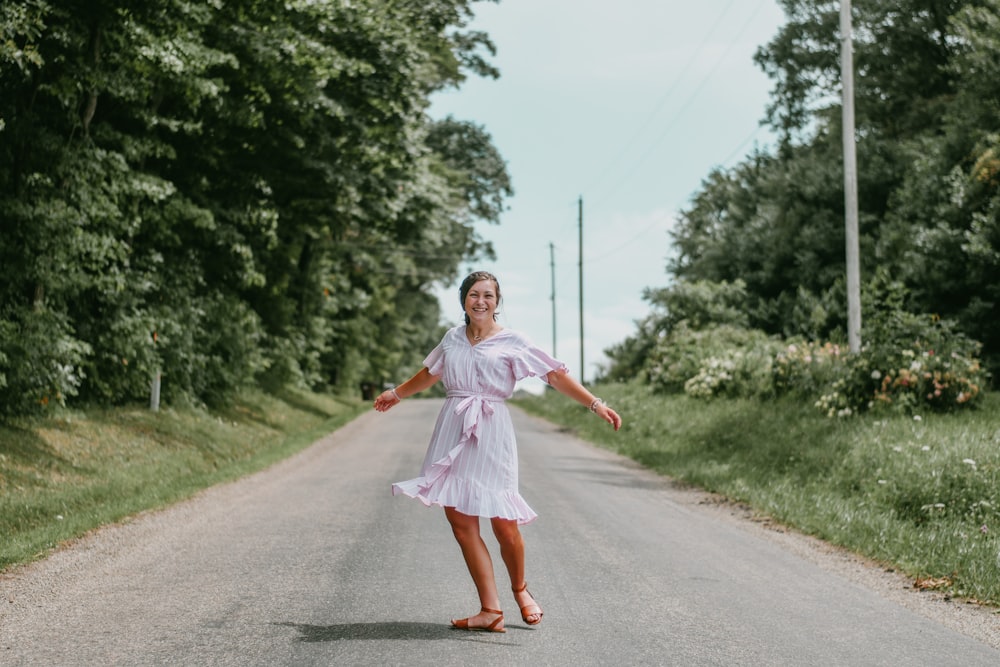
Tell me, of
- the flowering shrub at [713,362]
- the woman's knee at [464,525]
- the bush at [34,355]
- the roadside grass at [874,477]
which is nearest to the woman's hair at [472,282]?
the woman's knee at [464,525]

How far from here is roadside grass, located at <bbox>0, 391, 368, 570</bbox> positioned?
36.8ft

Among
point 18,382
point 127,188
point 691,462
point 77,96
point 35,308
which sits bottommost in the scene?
point 691,462

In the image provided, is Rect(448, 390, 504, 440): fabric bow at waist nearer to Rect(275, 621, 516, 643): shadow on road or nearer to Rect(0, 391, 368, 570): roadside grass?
Rect(275, 621, 516, 643): shadow on road

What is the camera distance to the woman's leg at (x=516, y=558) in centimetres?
646

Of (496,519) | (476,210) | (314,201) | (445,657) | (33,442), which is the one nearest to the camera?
(445,657)

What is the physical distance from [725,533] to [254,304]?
793 inches

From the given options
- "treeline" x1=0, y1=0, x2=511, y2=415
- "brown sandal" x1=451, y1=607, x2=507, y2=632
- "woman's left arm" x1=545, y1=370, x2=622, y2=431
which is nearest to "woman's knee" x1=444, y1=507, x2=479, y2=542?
"brown sandal" x1=451, y1=607, x2=507, y2=632

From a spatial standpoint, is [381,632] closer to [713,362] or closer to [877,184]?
[713,362]

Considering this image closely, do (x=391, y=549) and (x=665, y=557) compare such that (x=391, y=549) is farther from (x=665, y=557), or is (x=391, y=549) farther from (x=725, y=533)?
(x=725, y=533)

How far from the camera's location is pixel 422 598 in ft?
23.8

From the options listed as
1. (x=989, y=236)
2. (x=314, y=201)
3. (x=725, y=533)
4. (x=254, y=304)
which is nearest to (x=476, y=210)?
(x=254, y=304)

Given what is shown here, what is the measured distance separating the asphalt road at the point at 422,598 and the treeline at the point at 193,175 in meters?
4.34

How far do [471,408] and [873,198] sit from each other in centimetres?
3151

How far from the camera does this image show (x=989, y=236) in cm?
2241
